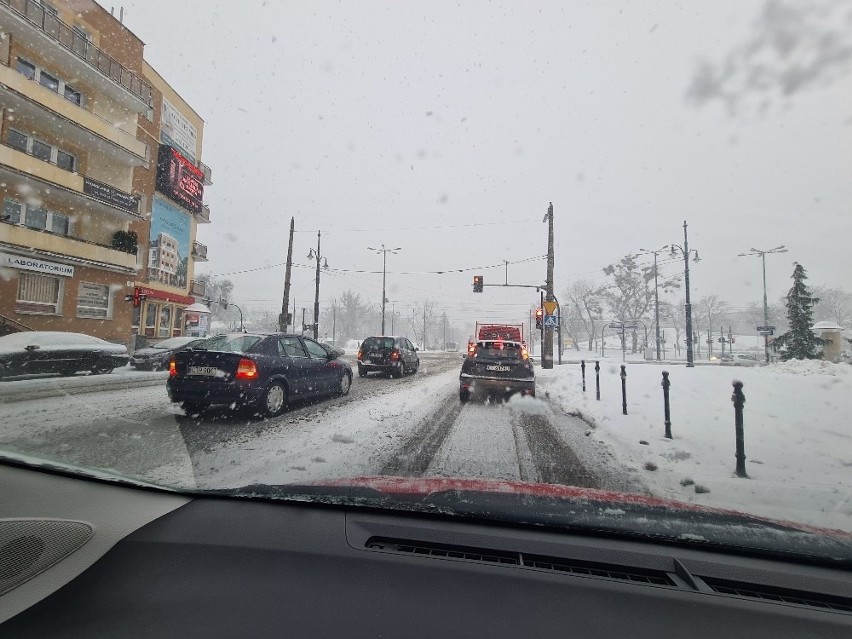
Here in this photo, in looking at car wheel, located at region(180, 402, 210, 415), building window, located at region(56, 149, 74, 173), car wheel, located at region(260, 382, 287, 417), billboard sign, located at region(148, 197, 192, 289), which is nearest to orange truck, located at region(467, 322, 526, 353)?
billboard sign, located at region(148, 197, 192, 289)

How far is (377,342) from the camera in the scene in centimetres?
1670

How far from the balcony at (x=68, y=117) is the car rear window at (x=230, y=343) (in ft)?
15.2

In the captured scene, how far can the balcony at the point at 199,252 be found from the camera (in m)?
11.3

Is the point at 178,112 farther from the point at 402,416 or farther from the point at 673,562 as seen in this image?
the point at 673,562

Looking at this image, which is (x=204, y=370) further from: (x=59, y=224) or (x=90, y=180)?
(x=90, y=180)

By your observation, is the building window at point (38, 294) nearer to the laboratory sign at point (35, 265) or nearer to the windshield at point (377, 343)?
the laboratory sign at point (35, 265)

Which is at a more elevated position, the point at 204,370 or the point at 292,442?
the point at 204,370

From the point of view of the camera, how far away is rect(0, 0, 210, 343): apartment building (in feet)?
21.1

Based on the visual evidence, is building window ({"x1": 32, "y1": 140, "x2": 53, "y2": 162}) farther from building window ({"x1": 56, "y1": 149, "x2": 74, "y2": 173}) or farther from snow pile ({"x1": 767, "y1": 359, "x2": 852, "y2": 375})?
snow pile ({"x1": 767, "y1": 359, "x2": 852, "y2": 375})

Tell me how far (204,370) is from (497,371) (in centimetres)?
619

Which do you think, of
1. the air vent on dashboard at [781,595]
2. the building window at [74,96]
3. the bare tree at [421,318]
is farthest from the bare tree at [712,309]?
the bare tree at [421,318]

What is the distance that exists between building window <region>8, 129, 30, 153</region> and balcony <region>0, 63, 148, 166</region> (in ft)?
1.68

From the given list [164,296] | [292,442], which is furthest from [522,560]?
[164,296]

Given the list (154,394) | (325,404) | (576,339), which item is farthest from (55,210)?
(576,339)
